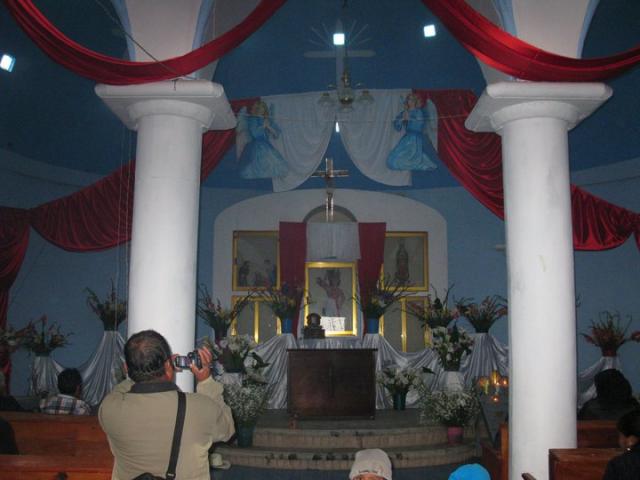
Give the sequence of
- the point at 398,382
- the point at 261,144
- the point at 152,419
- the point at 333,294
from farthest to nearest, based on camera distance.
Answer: the point at 333,294 → the point at 398,382 → the point at 261,144 → the point at 152,419

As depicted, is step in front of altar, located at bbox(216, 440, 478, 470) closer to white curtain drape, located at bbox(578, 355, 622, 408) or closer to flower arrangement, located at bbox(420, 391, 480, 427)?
flower arrangement, located at bbox(420, 391, 480, 427)

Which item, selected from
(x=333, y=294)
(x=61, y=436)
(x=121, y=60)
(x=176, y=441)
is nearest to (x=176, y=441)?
(x=176, y=441)

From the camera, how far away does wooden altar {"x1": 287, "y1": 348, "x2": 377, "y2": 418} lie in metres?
8.68

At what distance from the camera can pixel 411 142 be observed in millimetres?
8648

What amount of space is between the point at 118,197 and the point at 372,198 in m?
6.58

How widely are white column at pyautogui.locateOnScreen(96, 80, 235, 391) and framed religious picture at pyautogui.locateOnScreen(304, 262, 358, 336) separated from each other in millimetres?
6658

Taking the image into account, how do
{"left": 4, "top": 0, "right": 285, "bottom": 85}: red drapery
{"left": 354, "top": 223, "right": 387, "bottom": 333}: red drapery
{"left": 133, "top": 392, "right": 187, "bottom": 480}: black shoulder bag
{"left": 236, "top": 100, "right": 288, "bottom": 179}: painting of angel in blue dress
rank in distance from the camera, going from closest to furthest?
{"left": 133, "top": 392, "right": 187, "bottom": 480}: black shoulder bag < {"left": 4, "top": 0, "right": 285, "bottom": 85}: red drapery < {"left": 236, "top": 100, "right": 288, "bottom": 179}: painting of angel in blue dress < {"left": 354, "top": 223, "right": 387, "bottom": 333}: red drapery

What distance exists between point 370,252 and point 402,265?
2.38ft

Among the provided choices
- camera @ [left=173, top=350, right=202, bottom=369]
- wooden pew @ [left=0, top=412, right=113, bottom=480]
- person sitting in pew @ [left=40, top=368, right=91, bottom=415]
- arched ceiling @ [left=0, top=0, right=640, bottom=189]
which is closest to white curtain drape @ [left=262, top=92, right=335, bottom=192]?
arched ceiling @ [left=0, top=0, right=640, bottom=189]

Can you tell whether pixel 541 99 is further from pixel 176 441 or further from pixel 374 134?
pixel 176 441

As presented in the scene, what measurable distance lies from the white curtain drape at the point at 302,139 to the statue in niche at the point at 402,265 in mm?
4332

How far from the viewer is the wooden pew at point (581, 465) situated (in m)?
4.50

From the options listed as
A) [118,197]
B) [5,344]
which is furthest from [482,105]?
[5,344]

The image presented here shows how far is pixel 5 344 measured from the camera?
875 cm
